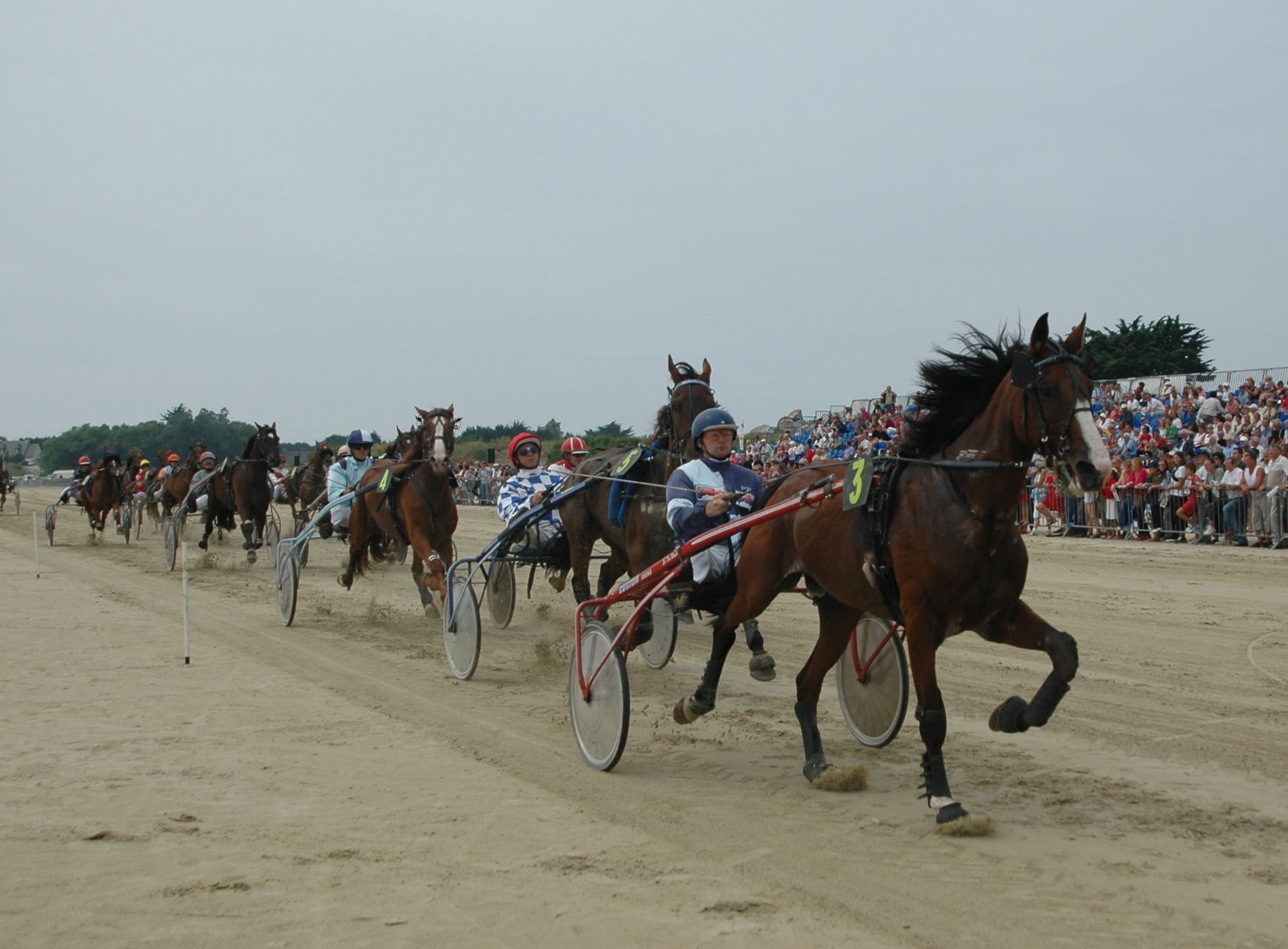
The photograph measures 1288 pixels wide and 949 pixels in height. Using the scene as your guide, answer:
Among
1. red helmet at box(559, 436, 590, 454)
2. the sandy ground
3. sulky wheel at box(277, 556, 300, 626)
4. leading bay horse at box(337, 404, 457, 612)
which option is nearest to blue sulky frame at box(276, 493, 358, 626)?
sulky wheel at box(277, 556, 300, 626)

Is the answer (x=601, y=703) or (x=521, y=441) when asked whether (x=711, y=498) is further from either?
(x=521, y=441)

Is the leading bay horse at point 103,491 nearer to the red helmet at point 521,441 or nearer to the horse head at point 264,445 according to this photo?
the horse head at point 264,445

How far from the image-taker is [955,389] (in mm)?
4949

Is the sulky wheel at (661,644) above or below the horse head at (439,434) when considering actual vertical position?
below

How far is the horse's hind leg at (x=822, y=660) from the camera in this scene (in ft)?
17.3

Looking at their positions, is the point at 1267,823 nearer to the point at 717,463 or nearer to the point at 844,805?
the point at 844,805

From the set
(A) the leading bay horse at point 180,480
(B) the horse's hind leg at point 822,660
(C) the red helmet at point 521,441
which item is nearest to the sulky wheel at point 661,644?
(C) the red helmet at point 521,441

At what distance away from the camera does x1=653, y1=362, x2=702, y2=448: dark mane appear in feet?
26.5

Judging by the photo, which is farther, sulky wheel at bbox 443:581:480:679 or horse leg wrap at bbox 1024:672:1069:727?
sulky wheel at bbox 443:581:480:679

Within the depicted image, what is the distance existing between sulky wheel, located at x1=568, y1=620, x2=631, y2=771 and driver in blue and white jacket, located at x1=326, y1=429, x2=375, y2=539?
6261 mm

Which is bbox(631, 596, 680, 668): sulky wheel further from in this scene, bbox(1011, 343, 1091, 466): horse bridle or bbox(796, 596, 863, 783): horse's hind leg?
bbox(1011, 343, 1091, 466): horse bridle

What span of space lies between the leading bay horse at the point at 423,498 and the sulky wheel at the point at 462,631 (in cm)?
160

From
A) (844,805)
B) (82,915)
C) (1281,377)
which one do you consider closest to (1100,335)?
(1281,377)

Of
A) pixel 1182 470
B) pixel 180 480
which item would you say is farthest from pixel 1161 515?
pixel 180 480
